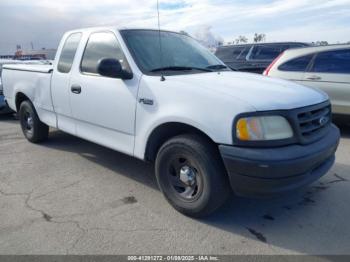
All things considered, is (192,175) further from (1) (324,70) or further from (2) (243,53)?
(2) (243,53)

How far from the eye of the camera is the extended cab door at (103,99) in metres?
3.58

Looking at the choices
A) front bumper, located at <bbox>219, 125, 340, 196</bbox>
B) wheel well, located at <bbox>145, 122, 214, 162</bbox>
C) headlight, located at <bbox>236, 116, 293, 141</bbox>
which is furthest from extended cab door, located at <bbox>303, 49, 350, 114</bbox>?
wheel well, located at <bbox>145, 122, 214, 162</bbox>

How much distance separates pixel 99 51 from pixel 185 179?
6.65ft

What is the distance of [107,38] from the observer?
3.97 m

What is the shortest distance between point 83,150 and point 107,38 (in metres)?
2.18

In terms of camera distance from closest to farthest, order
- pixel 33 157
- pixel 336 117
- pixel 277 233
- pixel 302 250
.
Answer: pixel 302 250
pixel 277 233
pixel 33 157
pixel 336 117

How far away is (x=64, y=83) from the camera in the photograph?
4.46 meters

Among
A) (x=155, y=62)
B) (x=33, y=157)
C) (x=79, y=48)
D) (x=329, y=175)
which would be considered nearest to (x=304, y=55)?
(x=329, y=175)

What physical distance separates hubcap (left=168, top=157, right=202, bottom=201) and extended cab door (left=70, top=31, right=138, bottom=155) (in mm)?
638

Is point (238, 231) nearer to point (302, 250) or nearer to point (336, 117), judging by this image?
point (302, 250)

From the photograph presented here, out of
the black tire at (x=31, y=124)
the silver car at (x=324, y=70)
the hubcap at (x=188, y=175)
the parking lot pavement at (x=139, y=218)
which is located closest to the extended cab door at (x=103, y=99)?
the parking lot pavement at (x=139, y=218)

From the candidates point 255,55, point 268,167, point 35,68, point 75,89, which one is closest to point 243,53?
point 255,55

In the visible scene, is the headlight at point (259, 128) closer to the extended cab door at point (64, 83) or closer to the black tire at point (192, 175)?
the black tire at point (192, 175)

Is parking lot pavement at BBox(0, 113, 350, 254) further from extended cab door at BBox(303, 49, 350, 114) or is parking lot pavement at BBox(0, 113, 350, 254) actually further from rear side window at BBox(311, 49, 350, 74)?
rear side window at BBox(311, 49, 350, 74)
